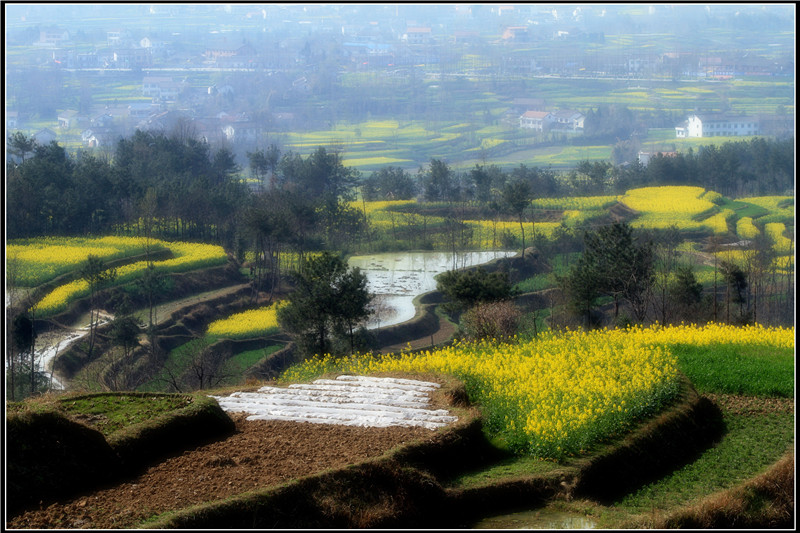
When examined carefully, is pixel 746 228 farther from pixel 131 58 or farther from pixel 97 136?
pixel 131 58

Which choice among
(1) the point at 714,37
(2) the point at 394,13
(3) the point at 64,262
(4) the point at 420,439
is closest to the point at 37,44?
(2) the point at 394,13

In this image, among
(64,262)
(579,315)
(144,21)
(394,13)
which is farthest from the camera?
(394,13)

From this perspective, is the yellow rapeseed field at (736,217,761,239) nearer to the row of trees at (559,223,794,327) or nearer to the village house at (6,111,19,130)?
the row of trees at (559,223,794,327)

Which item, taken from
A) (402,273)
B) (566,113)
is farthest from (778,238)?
(566,113)

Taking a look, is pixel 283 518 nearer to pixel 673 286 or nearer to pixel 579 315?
pixel 579 315

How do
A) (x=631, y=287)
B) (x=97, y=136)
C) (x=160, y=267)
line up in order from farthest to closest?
(x=97, y=136), (x=160, y=267), (x=631, y=287)

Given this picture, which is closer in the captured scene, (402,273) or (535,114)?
(402,273)
